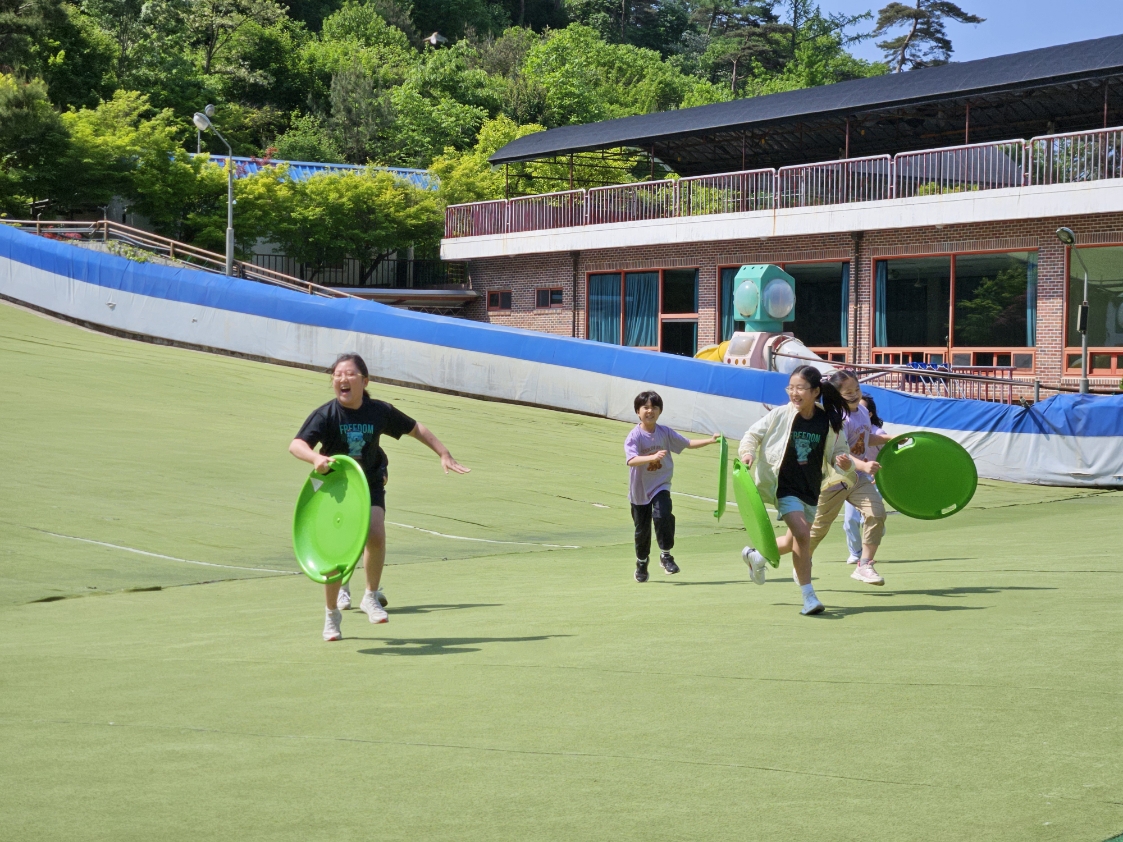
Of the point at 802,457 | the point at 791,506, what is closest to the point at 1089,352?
the point at 802,457

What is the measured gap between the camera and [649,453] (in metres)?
10.7

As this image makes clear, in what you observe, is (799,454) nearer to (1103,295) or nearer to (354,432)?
(354,432)

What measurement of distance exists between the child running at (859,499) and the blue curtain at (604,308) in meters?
29.4

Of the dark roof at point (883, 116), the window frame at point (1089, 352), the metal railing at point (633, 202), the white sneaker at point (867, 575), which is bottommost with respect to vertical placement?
the white sneaker at point (867, 575)

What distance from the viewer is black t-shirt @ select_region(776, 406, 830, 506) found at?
8555 millimetres

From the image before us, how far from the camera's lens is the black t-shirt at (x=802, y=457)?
855cm

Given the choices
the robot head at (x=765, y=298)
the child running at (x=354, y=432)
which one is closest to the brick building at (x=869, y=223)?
the robot head at (x=765, y=298)

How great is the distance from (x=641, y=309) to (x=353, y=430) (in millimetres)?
31596

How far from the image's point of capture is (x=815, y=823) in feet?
13.3

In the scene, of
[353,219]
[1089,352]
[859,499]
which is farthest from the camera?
[353,219]

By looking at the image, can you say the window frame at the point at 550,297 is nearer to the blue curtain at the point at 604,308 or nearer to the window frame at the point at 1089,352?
the blue curtain at the point at 604,308

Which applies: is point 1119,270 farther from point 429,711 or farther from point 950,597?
point 429,711

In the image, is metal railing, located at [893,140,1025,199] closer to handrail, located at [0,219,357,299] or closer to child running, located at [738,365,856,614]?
handrail, located at [0,219,357,299]

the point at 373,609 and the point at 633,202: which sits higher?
the point at 633,202
